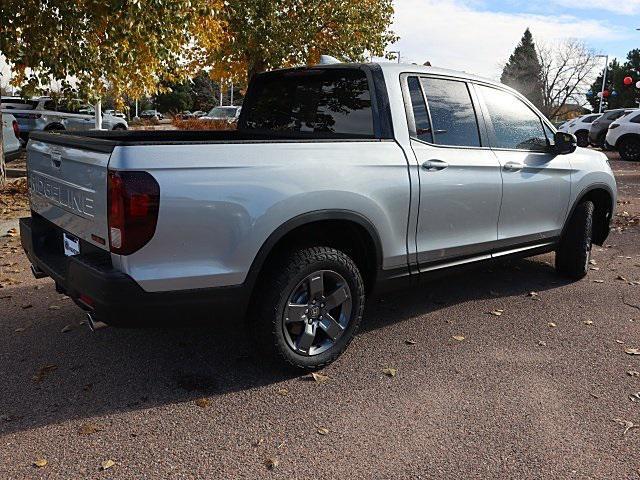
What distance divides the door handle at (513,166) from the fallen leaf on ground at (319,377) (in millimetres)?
2143

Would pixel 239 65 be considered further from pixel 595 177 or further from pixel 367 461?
pixel 367 461

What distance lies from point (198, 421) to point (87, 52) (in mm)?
7540

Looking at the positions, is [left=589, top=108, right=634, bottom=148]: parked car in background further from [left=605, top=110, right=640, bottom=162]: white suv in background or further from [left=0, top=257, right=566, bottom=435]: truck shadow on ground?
[left=0, top=257, right=566, bottom=435]: truck shadow on ground

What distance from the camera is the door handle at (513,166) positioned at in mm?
4559

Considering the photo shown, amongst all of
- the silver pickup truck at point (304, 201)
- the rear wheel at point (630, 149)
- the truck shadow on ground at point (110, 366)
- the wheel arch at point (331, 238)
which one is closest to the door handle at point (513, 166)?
the silver pickup truck at point (304, 201)

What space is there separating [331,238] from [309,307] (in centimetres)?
47

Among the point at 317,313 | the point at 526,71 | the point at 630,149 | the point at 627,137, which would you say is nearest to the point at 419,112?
the point at 317,313

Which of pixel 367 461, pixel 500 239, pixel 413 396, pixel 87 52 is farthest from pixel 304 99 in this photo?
pixel 87 52

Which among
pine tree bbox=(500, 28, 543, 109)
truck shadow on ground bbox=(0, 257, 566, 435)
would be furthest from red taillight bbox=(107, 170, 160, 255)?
pine tree bbox=(500, 28, 543, 109)

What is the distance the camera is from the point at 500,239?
182 inches

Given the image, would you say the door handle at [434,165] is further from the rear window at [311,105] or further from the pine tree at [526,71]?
the pine tree at [526,71]

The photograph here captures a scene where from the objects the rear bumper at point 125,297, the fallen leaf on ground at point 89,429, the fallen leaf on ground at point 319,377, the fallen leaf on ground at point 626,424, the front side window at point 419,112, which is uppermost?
the front side window at point 419,112

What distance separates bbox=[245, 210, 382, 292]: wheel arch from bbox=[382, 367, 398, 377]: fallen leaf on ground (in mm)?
532

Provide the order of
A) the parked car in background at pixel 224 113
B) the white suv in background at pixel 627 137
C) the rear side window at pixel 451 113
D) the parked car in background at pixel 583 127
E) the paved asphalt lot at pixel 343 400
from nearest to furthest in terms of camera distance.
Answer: the paved asphalt lot at pixel 343 400 < the rear side window at pixel 451 113 < the white suv in background at pixel 627 137 < the parked car in background at pixel 583 127 < the parked car in background at pixel 224 113
